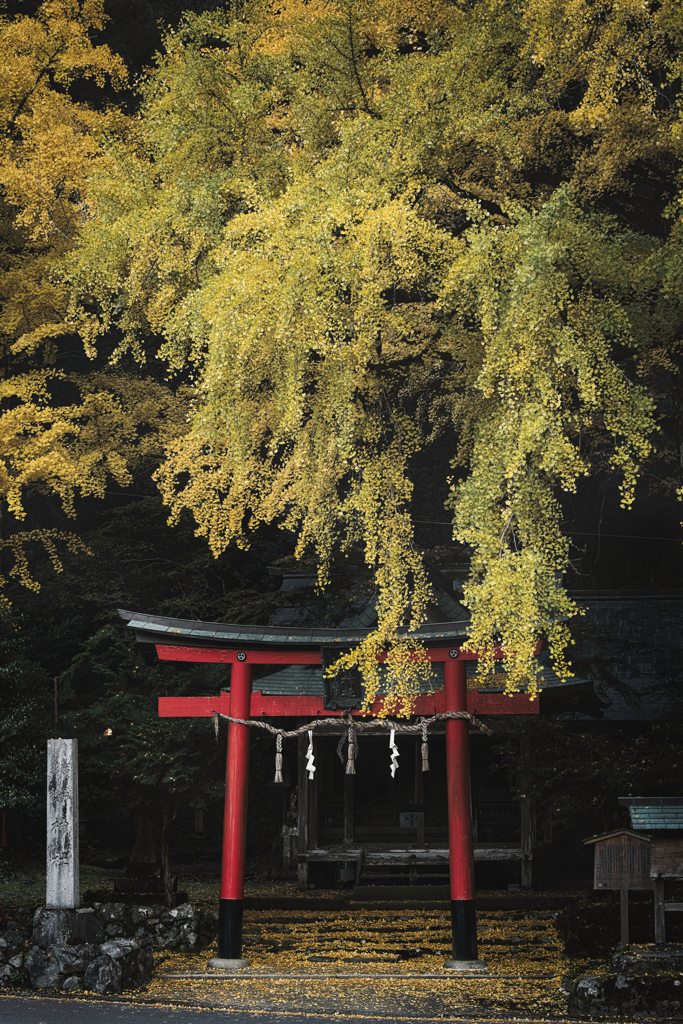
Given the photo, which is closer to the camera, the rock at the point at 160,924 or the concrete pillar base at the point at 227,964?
the concrete pillar base at the point at 227,964

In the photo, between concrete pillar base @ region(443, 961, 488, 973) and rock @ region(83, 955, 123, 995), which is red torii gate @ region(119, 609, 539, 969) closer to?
concrete pillar base @ region(443, 961, 488, 973)

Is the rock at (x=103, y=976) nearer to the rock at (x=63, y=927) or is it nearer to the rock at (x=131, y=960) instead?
the rock at (x=131, y=960)

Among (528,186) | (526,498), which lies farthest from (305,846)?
(528,186)

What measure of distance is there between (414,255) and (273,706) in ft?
13.5

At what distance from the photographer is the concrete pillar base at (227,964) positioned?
7926 mm

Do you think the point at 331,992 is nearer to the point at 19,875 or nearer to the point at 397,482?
the point at 397,482

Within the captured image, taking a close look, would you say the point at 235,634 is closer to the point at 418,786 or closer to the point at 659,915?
the point at 659,915

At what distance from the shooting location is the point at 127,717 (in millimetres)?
11836

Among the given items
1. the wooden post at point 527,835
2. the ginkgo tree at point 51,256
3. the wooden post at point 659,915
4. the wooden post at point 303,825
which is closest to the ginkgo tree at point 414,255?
the ginkgo tree at point 51,256

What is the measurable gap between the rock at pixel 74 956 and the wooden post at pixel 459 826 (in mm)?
2978

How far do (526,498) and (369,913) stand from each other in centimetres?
636

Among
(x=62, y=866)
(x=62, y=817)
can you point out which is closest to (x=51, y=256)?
(x=62, y=817)

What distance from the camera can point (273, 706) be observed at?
8.52 meters

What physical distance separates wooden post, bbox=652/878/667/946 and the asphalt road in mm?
Answer: 1859
